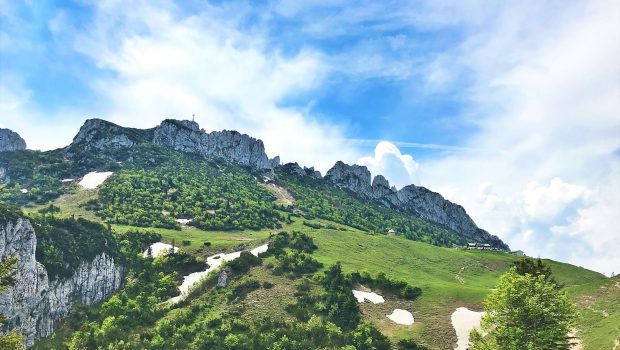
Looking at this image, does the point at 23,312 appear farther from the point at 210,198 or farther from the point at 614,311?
the point at 210,198

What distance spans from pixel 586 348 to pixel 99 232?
339 feet

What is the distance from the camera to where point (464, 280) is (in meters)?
108

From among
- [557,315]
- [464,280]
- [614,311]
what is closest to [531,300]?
[557,315]

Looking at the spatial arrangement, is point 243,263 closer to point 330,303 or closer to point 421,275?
point 330,303

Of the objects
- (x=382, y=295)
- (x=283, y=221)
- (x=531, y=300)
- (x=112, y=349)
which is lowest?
(x=112, y=349)

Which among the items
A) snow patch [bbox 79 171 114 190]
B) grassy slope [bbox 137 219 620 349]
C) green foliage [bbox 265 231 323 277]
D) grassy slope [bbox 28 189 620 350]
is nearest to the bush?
grassy slope [bbox 137 219 620 349]

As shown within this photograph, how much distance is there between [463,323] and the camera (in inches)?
2886

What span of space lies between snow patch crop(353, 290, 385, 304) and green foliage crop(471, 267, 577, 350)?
43.9m

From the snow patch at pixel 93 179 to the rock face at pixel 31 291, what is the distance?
3888 inches

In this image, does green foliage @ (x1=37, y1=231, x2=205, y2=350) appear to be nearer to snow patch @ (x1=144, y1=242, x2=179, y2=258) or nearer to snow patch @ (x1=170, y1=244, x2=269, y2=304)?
snow patch @ (x1=170, y1=244, x2=269, y2=304)

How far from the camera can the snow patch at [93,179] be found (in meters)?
183

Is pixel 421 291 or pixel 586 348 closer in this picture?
pixel 586 348

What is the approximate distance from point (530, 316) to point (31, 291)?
77.6 meters

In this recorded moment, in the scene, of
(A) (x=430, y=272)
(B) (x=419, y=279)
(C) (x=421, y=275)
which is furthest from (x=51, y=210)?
(A) (x=430, y=272)
